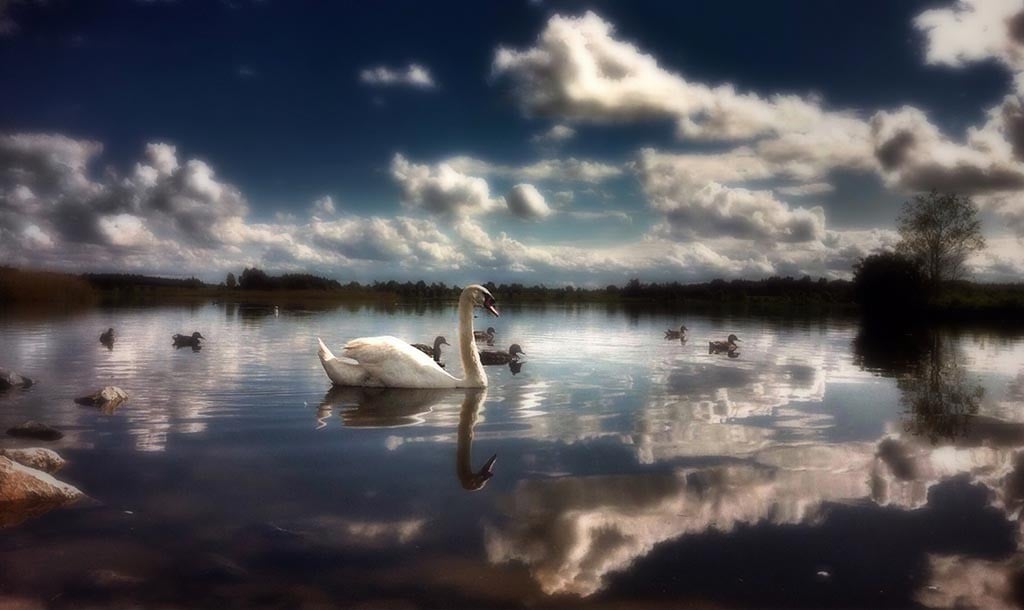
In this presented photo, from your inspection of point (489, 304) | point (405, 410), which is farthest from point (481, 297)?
point (405, 410)

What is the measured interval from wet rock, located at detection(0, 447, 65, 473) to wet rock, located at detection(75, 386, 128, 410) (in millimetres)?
3633

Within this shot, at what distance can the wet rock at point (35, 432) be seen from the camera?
875cm

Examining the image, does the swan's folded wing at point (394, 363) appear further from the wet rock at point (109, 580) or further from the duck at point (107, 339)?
the duck at point (107, 339)

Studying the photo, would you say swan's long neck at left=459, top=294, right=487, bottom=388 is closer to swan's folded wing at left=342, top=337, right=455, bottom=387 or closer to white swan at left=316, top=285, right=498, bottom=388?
white swan at left=316, top=285, right=498, bottom=388

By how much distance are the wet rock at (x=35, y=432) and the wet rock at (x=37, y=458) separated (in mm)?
1554

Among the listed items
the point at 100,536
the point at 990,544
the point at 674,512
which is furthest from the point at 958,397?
the point at 100,536

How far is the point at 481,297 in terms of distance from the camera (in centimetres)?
1392

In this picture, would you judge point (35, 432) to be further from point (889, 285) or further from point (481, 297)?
point (889, 285)

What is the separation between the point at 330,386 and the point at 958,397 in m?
12.3

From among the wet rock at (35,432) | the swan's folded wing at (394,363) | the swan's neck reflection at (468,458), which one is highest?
the swan's folded wing at (394,363)

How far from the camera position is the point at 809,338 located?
31172 millimetres

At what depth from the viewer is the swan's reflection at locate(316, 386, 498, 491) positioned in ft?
25.5

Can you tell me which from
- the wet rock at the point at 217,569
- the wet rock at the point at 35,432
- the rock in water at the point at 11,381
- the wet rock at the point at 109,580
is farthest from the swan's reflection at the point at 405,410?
the rock in water at the point at 11,381

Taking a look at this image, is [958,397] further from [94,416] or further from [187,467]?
[94,416]
